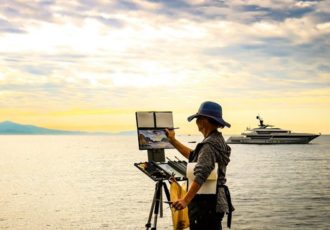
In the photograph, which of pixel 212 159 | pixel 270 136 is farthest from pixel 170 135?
pixel 270 136

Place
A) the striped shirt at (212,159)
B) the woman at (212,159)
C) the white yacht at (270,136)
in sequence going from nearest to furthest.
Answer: the striped shirt at (212,159), the woman at (212,159), the white yacht at (270,136)

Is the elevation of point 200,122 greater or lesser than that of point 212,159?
greater

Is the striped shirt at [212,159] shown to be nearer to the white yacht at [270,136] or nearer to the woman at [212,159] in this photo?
the woman at [212,159]

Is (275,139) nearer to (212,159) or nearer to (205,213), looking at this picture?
(205,213)

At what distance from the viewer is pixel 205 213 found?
3.98 meters

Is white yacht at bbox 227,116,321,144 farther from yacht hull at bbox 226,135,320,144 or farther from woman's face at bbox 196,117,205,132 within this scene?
woman's face at bbox 196,117,205,132

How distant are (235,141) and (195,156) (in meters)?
126

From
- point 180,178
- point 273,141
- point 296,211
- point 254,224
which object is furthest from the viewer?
point 273,141

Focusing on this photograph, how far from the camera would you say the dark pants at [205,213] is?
398cm

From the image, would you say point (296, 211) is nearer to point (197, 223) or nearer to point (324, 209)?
point (324, 209)

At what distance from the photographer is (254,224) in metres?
12.9

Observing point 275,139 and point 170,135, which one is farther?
point 275,139

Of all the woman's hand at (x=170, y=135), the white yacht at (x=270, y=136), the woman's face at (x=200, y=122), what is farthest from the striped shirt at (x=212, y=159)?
the white yacht at (x=270, y=136)

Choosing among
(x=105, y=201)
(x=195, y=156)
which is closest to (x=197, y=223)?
(x=195, y=156)
